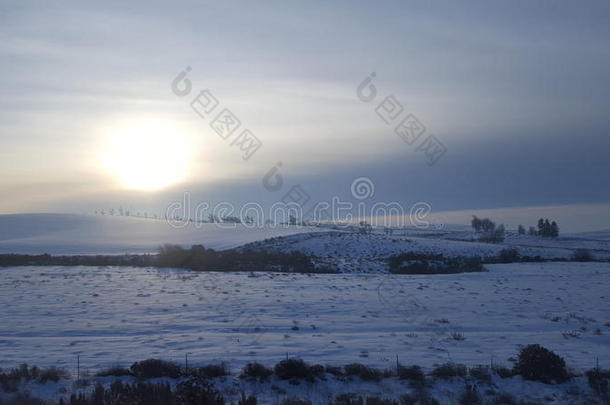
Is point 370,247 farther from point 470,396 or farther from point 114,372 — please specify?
point 114,372

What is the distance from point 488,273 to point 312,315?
1887 centimetres

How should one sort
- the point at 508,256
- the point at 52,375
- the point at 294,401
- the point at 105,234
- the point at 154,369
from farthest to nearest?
the point at 105,234 → the point at 508,256 → the point at 154,369 → the point at 52,375 → the point at 294,401

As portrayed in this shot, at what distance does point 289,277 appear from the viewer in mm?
32406

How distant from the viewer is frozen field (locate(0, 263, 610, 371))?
15.3 m

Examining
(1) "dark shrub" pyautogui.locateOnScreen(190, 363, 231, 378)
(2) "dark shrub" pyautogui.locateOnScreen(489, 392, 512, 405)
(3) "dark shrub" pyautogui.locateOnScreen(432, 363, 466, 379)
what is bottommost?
(2) "dark shrub" pyautogui.locateOnScreen(489, 392, 512, 405)

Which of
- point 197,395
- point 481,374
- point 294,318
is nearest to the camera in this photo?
point 197,395

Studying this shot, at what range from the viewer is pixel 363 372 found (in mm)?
13203

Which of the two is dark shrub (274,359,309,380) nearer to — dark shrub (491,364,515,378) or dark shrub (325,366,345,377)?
dark shrub (325,366,345,377)

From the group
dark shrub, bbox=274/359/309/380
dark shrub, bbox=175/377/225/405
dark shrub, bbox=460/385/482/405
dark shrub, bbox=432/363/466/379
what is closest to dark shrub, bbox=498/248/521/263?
dark shrub, bbox=432/363/466/379

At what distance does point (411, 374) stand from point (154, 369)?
576 centimetres

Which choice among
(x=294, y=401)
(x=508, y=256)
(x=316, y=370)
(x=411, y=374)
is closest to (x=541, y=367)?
(x=411, y=374)

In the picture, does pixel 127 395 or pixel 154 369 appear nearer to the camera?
pixel 127 395

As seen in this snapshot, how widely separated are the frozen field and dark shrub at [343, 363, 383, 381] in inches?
40.1

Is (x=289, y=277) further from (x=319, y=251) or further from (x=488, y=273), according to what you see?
(x=319, y=251)
